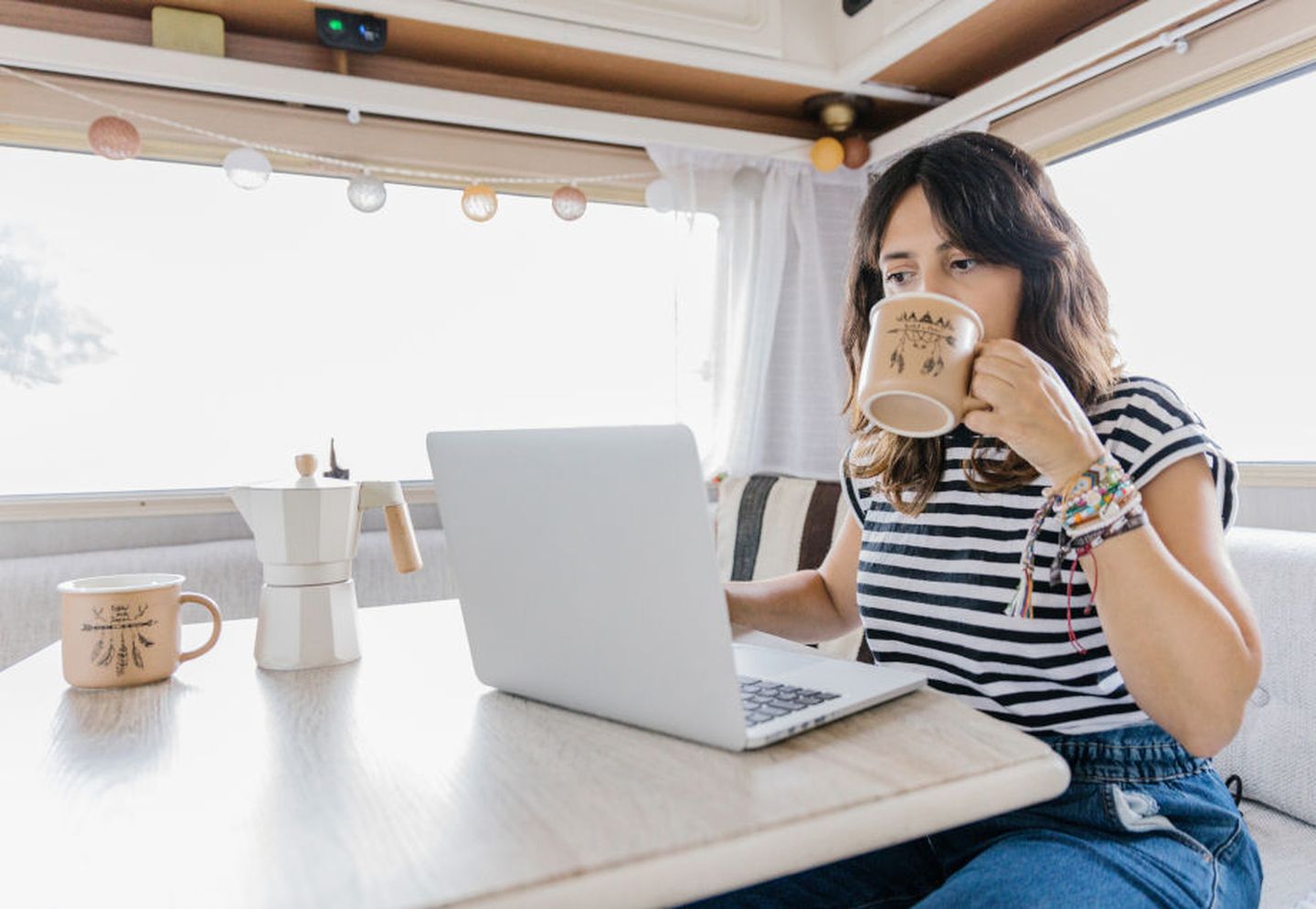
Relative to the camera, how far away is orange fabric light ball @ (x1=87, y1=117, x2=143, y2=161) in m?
1.91

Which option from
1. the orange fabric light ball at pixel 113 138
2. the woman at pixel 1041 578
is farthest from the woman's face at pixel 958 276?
the orange fabric light ball at pixel 113 138

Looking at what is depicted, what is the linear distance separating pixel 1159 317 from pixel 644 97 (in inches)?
56.9

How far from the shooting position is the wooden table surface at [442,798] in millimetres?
509

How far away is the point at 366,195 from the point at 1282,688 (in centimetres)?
204

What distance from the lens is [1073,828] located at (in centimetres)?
84

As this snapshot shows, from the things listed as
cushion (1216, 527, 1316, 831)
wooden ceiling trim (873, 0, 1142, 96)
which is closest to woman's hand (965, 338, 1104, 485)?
cushion (1216, 527, 1316, 831)

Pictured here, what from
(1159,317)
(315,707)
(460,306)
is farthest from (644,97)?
(315,707)

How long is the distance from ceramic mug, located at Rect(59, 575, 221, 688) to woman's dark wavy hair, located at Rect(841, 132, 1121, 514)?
Answer: 80 centimetres

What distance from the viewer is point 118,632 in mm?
906

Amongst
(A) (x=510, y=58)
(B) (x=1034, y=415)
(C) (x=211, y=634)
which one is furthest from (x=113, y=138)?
(B) (x=1034, y=415)

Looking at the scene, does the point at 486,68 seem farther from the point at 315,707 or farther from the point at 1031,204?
the point at 315,707

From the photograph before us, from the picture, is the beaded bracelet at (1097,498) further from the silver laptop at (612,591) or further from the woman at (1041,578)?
the silver laptop at (612,591)

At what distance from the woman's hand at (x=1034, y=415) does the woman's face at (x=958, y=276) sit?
0.87 ft

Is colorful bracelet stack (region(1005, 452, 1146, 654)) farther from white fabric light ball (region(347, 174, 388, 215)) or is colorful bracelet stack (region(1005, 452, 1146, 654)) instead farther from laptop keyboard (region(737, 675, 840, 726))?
white fabric light ball (region(347, 174, 388, 215))
